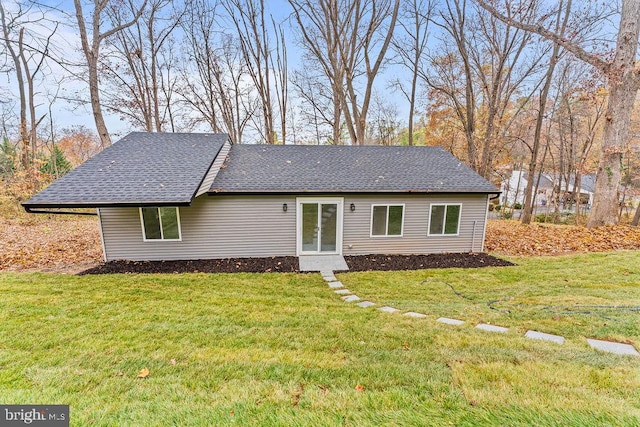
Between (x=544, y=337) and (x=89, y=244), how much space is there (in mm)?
11357

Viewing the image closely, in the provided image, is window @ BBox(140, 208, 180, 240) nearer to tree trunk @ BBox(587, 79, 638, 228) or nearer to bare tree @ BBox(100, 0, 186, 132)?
bare tree @ BBox(100, 0, 186, 132)

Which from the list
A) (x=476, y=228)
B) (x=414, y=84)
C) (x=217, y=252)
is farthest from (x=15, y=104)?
(x=476, y=228)

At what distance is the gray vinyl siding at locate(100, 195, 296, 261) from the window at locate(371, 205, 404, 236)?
2.38 metres

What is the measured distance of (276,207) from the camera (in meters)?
7.52

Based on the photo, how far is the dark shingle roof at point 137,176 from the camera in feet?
19.2

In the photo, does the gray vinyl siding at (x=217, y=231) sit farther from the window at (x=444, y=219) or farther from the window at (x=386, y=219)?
the window at (x=444, y=219)

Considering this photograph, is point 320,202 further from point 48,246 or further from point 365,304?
point 48,246

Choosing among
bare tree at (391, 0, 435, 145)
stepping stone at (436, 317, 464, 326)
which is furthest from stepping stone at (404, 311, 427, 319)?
bare tree at (391, 0, 435, 145)

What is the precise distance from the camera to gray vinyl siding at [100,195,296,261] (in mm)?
7102

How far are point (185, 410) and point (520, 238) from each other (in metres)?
11.1

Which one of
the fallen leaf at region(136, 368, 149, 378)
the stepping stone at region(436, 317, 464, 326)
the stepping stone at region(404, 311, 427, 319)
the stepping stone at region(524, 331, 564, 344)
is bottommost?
the stepping stone at region(404, 311, 427, 319)

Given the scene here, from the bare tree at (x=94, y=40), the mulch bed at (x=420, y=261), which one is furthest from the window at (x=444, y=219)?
the bare tree at (x=94, y=40)

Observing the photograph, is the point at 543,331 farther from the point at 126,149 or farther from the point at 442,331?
the point at 126,149

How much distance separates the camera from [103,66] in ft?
40.0
